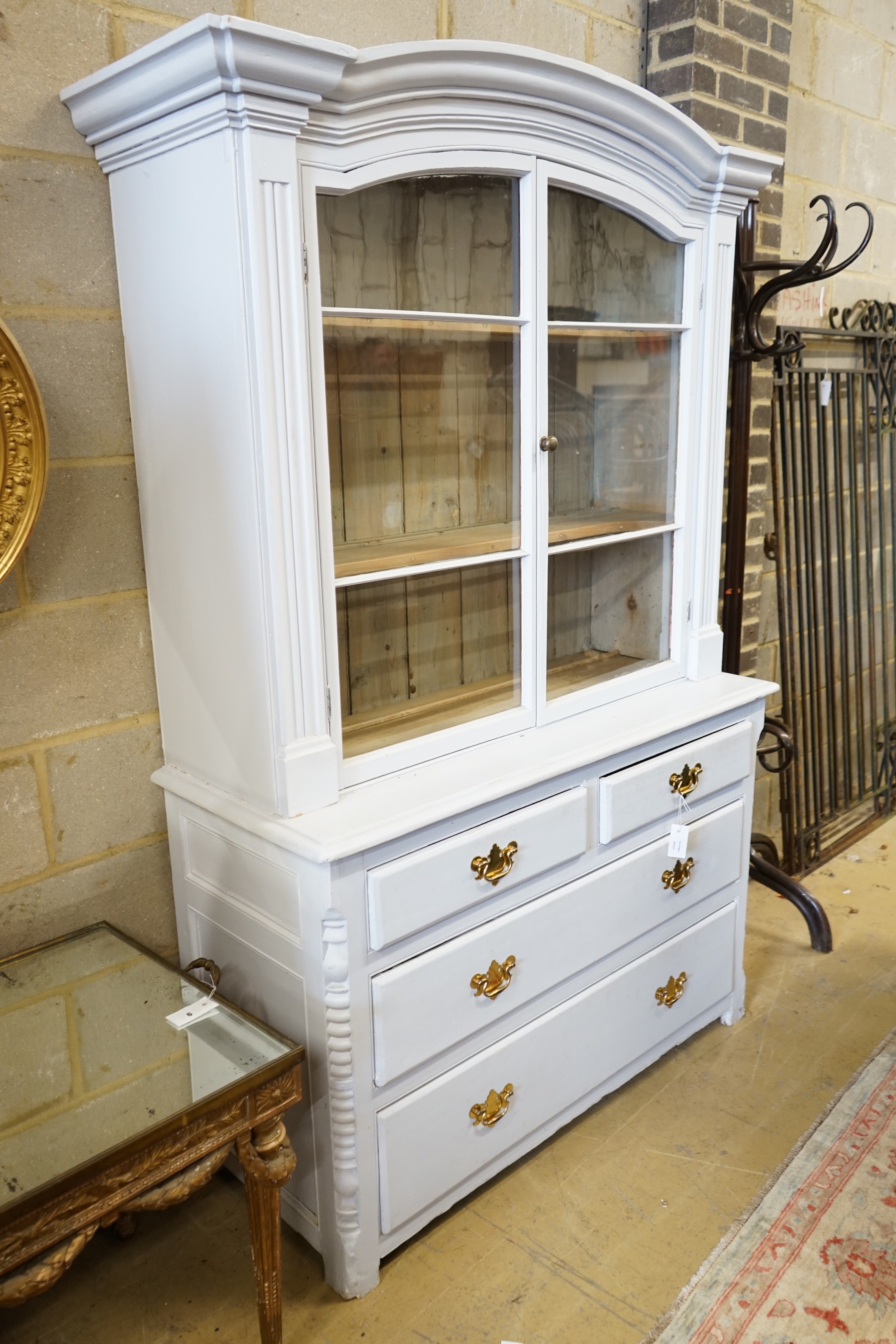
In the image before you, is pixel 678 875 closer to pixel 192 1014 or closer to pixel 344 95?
pixel 192 1014

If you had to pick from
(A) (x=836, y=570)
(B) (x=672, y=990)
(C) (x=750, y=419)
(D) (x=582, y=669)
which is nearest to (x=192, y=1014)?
(D) (x=582, y=669)

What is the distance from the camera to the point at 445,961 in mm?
1710

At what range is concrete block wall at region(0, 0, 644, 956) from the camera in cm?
154

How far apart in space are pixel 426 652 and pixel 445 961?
53 centimetres

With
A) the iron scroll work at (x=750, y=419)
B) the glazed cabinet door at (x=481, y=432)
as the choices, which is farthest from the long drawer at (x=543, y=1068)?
the glazed cabinet door at (x=481, y=432)

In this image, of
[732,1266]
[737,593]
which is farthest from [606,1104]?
[737,593]

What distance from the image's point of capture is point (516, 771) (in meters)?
1.77

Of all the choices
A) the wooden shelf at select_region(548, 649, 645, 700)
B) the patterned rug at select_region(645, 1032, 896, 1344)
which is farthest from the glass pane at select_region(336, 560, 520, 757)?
the patterned rug at select_region(645, 1032, 896, 1344)

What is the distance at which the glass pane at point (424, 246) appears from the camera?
1.56 meters

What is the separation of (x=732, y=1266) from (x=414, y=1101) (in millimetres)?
609

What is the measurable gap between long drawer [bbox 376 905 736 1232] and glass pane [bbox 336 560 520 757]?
60 cm

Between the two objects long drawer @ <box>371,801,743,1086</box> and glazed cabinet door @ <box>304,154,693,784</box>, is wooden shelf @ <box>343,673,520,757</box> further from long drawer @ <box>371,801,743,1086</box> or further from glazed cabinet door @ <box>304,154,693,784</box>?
long drawer @ <box>371,801,743,1086</box>

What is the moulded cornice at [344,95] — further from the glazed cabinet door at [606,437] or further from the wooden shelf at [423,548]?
the wooden shelf at [423,548]

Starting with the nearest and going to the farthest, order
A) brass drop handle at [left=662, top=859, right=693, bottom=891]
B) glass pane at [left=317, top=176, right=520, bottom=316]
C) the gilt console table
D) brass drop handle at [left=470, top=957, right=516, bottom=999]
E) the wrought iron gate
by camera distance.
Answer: the gilt console table → glass pane at [left=317, top=176, right=520, bottom=316] → brass drop handle at [left=470, top=957, right=516, bottom=999] → brass drop handle at [left=662, top=859, right=693, bottom=891] → the wrought iron gate
